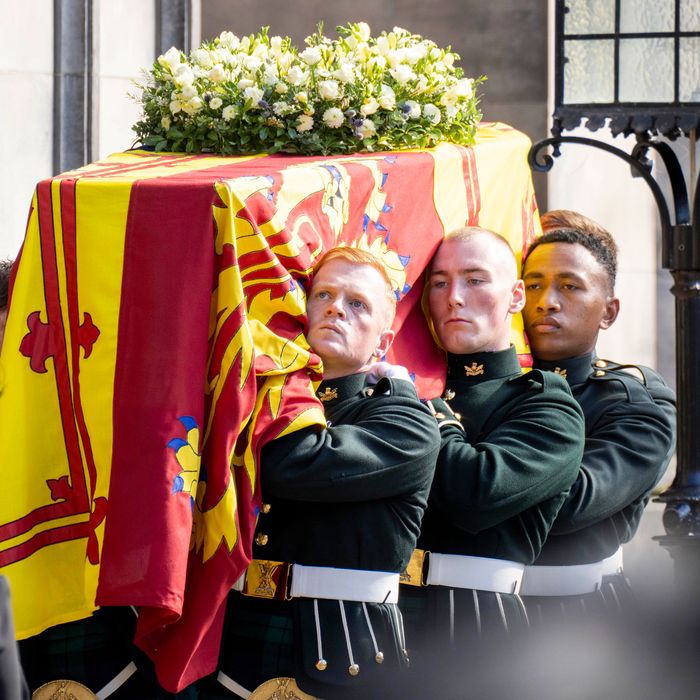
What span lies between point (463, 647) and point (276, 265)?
39.1 inches

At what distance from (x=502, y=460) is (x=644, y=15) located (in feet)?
6.83

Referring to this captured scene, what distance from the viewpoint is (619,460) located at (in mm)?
3678

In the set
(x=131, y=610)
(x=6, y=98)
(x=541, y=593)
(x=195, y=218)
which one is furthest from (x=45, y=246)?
(x=6, y=98)

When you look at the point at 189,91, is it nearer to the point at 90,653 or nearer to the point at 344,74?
the point at 344,74

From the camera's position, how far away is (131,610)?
10.4 ft

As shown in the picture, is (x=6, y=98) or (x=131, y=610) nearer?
(x=131, y=610)

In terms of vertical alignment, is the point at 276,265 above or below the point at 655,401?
above

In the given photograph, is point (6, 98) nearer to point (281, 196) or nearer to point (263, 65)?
point (263, 65)

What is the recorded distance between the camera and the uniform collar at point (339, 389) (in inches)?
129

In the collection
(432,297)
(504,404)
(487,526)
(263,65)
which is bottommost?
(487,526)

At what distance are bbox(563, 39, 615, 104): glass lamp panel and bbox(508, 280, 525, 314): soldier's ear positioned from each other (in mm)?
1256

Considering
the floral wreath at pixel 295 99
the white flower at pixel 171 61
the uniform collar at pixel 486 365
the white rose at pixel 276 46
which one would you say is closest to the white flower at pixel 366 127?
the floral wreath at pixel 295 99

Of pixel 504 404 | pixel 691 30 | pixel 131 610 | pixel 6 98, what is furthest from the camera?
pixel 6 98

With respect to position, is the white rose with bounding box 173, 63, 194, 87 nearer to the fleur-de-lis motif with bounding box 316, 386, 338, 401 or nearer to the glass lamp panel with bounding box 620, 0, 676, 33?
the fleur-de-lis motif with bounding box 316, 386, 338, 401
